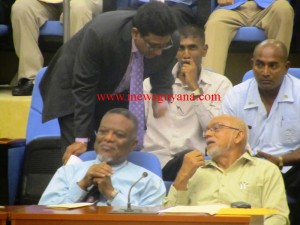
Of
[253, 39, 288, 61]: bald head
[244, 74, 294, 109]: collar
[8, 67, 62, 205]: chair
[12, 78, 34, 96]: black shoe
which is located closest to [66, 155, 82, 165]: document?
[8, 67, 62, 205]: chair

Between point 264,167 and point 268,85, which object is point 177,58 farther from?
point 264,167

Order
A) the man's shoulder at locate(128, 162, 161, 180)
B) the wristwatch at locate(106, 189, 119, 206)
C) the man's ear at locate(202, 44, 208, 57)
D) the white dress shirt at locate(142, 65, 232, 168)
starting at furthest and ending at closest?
the man's ear at locate(202, 44, 208, 57)
the white dress shirt at locate(142, 65, 232, 168)
the man's shoulder at locate(128, 162, 161, 180)
the wristwatch at locate(106, 189, 119, 206)

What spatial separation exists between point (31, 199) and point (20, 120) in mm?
894

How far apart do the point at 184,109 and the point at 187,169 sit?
78cm

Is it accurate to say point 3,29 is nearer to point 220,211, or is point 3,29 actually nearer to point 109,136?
point 109,136

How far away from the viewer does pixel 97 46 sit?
15.8 ft

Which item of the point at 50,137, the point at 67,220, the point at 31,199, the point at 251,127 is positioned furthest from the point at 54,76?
the point at 67,220

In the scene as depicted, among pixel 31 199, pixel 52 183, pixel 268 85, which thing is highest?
pixel 268 85

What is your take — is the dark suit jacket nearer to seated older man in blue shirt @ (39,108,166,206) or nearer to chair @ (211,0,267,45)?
seated older man in blue shirt @ (39,108,166,206)

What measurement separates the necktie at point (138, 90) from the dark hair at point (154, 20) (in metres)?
0.15

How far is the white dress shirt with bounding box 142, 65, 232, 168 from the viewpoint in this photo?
5.00m

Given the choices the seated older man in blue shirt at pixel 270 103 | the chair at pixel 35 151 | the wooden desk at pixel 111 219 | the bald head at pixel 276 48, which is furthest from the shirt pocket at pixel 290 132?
the wooden desk at pixel 111 219

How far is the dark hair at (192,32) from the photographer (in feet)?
16.8

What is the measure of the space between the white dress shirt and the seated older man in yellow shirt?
21.3 inches
